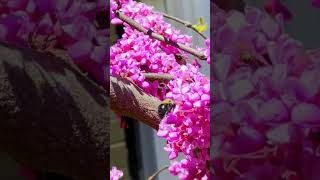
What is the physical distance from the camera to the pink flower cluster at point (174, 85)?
970 millimetres

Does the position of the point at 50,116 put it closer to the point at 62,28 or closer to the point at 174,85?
the point at 62,28

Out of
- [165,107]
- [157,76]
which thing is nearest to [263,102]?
[165,107]

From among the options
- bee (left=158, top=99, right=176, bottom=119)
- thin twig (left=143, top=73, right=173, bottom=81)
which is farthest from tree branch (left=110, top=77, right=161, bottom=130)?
thin twig (left=143, top=73, right=173, bottom=81)

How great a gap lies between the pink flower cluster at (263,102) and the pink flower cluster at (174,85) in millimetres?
93

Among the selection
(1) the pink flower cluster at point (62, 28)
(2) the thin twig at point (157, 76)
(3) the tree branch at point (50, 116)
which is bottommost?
(3) the tree branch at point (50, 116)

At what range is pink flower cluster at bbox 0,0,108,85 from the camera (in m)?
0.82

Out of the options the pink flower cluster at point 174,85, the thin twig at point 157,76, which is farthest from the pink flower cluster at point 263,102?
the thin twig at point 157,76

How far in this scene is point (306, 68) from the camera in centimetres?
78

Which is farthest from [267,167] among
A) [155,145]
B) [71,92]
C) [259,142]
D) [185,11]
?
[155,145]

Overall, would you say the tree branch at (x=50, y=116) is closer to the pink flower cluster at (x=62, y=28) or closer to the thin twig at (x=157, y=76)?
the pink flower cluster at (x=62, y=28)

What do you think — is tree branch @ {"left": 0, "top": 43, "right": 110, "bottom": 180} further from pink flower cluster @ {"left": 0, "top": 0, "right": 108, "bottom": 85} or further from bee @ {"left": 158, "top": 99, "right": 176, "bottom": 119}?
bee @ {"left": 158, "top": 99, "right": 176, "bottom": 119}

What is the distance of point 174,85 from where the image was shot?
107 centimetres

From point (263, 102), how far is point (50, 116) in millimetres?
293

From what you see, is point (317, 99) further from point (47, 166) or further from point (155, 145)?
point (155, 145)
